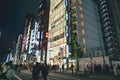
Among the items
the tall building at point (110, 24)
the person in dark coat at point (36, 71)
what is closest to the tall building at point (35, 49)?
the tall building at point (110, 24)

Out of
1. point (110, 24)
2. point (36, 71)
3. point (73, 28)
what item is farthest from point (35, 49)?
point (36, 71)

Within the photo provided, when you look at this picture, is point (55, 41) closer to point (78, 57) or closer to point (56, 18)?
point (56, 18)

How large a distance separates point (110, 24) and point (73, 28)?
26570 millimetres

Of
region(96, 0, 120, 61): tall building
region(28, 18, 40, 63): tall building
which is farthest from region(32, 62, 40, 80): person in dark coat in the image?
region(28, 18, 40, 63): tall building

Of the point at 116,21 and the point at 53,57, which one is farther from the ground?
the point at 116,21

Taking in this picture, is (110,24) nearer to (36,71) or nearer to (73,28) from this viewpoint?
(73,28)

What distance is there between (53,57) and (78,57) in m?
17.9

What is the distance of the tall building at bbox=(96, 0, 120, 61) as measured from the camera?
210 ft

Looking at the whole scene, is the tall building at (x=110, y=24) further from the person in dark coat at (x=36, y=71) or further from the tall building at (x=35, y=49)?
the person in dark coat at (x=36, y=71)

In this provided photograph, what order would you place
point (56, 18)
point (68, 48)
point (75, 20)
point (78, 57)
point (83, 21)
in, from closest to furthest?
1. point (78, 57)
2. point (68, 48)
3. point (75, 20)
4. point (83, 21)
5. point (56, 18)

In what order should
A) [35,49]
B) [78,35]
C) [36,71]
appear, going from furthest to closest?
1. [35,49]
2. [78,35]
3. [36,71]

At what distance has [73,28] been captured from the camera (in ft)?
173

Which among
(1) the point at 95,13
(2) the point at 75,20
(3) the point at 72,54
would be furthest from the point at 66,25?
(1) the point at 95,13

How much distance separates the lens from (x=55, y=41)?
60844 mm
